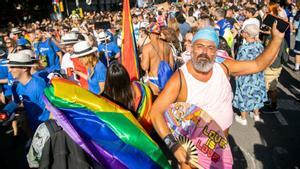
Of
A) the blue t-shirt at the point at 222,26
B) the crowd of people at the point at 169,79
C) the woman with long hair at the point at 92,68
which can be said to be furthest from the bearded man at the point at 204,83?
the blue t-shirt at the point at 222,26

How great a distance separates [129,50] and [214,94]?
2.51 meters

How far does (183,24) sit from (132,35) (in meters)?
4.56

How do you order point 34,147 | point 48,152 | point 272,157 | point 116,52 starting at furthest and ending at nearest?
point 116,52, point 272,157, point 34,147, point 48,152

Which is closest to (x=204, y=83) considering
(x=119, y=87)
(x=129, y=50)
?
(x=119, y=87)

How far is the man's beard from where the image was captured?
2967mm

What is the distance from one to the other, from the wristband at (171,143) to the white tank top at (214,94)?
48 cm

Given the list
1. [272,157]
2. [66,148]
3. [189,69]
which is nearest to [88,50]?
[189,69]

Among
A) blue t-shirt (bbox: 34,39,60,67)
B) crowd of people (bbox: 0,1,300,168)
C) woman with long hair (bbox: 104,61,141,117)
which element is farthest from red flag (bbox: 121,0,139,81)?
blue t-shirt (bbox: 34,39,60,67)

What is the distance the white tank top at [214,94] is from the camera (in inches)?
117

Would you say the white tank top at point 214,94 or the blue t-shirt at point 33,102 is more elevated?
the white tank top at point 214,94

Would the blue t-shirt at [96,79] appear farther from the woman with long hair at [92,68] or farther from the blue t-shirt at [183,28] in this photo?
the blue t-shirt at [183,28]

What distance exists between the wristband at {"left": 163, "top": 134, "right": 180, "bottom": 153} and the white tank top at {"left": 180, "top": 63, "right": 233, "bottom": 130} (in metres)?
0.48

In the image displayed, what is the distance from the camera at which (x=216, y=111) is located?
10.1 feet

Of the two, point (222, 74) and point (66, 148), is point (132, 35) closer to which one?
point (222, 74)
